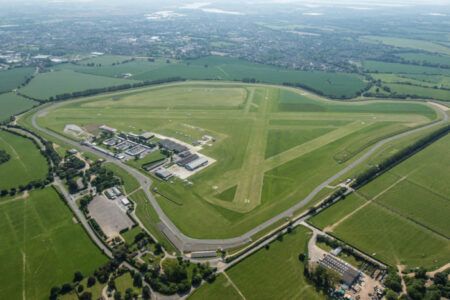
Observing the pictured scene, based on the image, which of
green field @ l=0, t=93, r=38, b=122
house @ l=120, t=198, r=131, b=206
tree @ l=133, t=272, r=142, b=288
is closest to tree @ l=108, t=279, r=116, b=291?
tree @ l=133, t=272, r=142, b=288

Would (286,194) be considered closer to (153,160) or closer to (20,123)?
(153,160)

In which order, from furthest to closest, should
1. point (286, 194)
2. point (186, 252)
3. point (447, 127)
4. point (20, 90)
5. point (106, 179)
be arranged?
point (20, 90)
point (447, 127)
point (106, 179)
point (286, 194)
point (186, 252)

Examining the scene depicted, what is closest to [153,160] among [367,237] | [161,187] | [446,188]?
[161,187]

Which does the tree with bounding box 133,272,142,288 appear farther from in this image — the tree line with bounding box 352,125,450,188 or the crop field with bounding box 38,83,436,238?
the tree line with bounding box 352,125,450,188

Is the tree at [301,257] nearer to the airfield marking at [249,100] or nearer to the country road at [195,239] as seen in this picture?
the country road at [195,239]

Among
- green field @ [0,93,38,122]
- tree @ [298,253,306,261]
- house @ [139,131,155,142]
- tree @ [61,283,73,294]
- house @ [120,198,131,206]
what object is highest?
tree @ [298,253,306,261]

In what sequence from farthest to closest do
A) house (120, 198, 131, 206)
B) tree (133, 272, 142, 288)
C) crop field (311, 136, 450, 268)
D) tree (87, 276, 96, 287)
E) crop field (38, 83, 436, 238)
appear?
1. house (120, 198, 131, 206)
2. crop field (38, 83, 436, 238)
3. crop field (311, 136, 450, 268)
4. tree (87, 276, 96, 287)
5. tree (133, 272, 142, 288)
